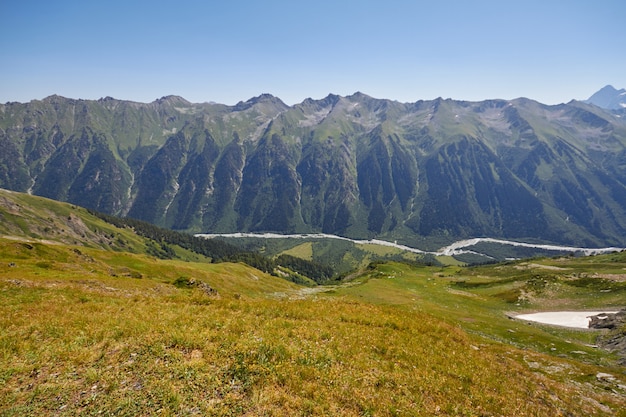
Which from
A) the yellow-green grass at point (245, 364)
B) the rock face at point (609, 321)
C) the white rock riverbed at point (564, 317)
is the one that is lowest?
the white rock riverbed at point (564, 317)

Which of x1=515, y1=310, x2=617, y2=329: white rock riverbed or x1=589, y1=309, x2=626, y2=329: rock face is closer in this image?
x1=589, y1=309, x2=626, y2=329: rock face

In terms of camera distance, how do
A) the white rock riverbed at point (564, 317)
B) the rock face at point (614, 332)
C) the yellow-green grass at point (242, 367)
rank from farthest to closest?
the white rock riverbed at point (564, 317)
the rock face at point (614, 332)
the yellow-green grass at point (242, 367)

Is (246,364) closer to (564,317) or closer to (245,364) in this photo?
(245,364)

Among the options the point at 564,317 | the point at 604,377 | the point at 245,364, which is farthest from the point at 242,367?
the point at 564,317

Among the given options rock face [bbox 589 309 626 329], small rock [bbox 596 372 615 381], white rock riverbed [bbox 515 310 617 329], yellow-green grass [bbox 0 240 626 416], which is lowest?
white rock riverbed [bbox 515 310 617 329]

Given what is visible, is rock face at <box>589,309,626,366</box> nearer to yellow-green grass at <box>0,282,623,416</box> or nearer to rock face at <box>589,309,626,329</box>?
rock face at <box>589,309,626,329</box>

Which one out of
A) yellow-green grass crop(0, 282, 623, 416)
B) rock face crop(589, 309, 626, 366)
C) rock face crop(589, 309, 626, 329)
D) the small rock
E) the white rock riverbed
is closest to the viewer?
yellow-green grass crop(0, 282, 623, 416)

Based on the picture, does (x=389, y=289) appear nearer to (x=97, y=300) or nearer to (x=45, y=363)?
(x=97, y=300)

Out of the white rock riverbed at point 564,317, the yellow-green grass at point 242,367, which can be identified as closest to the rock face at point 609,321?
the white rock riverbed at point 564,317

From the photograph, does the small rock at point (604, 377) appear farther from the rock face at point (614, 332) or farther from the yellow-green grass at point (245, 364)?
the rock face at point (614, 332)

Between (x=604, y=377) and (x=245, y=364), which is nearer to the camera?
(x=245, y=364)

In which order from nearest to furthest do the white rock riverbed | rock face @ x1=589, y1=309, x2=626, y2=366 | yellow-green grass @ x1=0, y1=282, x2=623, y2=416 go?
1. yellow-green grass @ x1=0, y1=282, x2=623, y2=416
2. rock face @ x1=589, y1=309, x2=626, y2=366
3. the white rock riverbed

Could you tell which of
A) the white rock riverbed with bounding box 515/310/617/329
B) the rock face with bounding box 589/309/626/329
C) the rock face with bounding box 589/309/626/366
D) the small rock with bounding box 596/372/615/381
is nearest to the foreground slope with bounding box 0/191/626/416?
the small rock with bounding box 596/372/615/381

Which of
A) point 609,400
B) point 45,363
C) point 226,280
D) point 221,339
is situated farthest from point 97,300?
point 226,280
